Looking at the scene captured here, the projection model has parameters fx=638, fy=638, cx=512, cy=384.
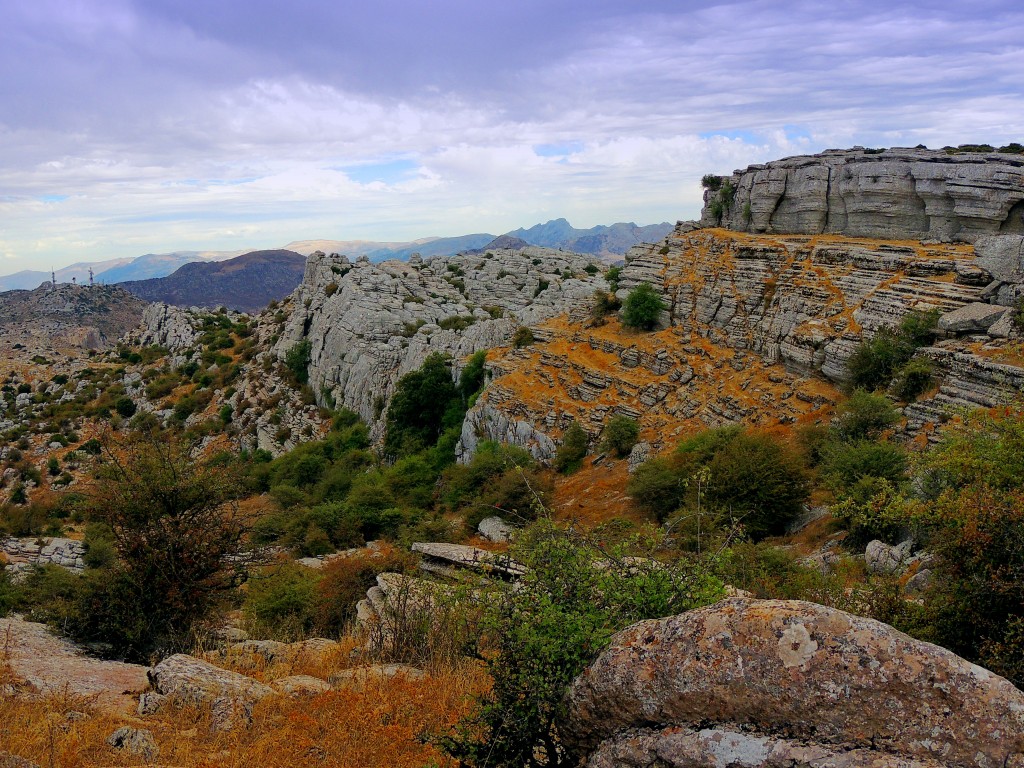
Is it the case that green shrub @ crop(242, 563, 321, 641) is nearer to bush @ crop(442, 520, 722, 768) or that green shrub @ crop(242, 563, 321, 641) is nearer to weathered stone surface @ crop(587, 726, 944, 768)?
bush @ crop(442, 520, 722, 768)

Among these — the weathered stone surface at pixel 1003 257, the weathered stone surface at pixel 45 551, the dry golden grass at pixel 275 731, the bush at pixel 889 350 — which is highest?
the weathered stone surface at pixel 1003 257

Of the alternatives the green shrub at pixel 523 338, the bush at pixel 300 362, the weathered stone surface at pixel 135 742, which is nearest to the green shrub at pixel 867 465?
the weathered stone surface at pixel 135 742

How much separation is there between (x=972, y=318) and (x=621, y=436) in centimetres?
990

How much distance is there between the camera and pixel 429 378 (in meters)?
28.4

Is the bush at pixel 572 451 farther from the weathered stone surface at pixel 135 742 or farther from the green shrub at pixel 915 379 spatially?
the weathered stone surface at pixel 135 742

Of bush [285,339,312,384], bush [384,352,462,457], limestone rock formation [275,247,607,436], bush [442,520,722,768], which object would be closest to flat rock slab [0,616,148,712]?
bush [442,520,722,768]

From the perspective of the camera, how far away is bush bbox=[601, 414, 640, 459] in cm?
2052

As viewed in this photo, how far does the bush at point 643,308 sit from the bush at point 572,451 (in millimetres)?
5806

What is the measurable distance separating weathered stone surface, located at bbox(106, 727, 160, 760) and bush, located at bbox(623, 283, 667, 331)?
21.8 meters

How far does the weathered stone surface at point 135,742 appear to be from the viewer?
5312 millimetres

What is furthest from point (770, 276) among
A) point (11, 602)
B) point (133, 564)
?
point (11, 602)

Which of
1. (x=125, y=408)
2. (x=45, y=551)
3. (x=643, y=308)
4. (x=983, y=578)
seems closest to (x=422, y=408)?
(x=643, y=308)

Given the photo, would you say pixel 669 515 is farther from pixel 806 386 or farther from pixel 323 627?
pixel 323 627

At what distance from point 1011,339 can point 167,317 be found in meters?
57.5
